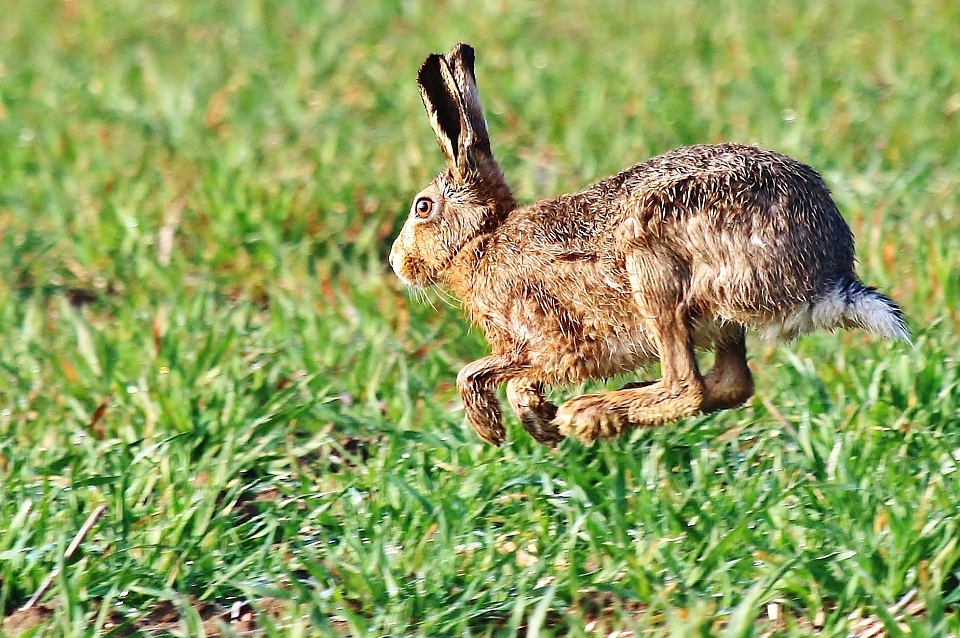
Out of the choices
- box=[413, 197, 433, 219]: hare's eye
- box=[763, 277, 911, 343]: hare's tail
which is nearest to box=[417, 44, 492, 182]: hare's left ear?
box=[413, 197, 433, 219]: hare's eye

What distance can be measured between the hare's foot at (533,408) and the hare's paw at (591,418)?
7cm

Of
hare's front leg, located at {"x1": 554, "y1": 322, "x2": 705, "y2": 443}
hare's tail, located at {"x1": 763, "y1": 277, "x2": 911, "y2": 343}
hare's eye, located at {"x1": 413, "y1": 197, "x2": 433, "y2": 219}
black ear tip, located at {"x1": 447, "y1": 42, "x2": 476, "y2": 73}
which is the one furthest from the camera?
hare's eye, located at {"x1": 413, "y1": 197, "x2": 433, "y2": 219}

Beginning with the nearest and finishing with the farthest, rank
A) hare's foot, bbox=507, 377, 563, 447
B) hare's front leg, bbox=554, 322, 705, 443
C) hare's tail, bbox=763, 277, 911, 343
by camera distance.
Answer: hare's tail, bbox=763, 277, 911, 343 < hare's front leg, bbox=554, 322, 705, 443 < hare's foot, bbox=507, 377, 563, 447

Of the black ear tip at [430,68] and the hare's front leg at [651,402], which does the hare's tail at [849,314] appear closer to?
the hare's front leg at [651,402]

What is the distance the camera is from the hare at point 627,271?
137 inches

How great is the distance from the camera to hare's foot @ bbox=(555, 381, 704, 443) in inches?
142

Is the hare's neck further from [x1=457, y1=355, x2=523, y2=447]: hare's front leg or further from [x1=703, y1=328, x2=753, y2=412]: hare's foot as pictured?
[x1=703, y1=328, x2=753, y2=412]: hare's foot

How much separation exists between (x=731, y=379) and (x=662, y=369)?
27cm

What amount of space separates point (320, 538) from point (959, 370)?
1907 mm

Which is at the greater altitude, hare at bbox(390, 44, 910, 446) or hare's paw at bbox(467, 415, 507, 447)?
hare at bbox(390, 44, 910, 446)

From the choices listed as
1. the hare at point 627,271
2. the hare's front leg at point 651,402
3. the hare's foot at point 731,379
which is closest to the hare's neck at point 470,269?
the hare at point 627,271

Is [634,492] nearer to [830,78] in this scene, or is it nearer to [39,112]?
[830,78]

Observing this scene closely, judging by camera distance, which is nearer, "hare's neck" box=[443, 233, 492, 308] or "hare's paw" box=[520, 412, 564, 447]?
"hare's paw" box=[520, 412, 564, 447]

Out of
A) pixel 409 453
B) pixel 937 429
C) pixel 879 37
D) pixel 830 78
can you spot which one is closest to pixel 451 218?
pixel 409 453
